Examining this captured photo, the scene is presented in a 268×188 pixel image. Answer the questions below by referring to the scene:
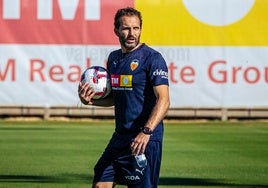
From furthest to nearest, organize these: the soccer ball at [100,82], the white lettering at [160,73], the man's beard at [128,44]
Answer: the soccer ball at [100,82]
the man's beard at [128,44]
the white lettering at [160,73]

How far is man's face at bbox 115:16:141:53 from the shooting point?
328 inches

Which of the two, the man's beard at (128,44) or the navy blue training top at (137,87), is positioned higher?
the man's beard at (128,44)

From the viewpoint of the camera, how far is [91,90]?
8875mm

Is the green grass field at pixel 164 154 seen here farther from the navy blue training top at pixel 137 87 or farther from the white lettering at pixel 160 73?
the white lettering at pixel 160 73

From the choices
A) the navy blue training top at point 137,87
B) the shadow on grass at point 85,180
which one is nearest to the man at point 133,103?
the navy blue training top at point 137,87

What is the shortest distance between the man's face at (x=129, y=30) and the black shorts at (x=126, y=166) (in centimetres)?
81

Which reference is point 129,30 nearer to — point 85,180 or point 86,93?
point 86,93

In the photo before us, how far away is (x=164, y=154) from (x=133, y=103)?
10.6m

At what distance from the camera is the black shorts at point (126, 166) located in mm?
8461

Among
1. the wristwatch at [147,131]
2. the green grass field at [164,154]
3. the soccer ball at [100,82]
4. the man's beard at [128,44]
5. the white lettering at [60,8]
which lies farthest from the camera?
the white lettering at [60,8]

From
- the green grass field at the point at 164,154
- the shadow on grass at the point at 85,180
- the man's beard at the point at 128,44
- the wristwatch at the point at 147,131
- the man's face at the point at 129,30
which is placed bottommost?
the green grass field at the point at 164,154

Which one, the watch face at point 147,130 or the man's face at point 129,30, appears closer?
the watch face at point 147,130

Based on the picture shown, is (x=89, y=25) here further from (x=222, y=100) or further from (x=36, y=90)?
(x=222, y=100)

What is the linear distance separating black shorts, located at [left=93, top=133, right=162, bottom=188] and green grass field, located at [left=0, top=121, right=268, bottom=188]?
5194mm
